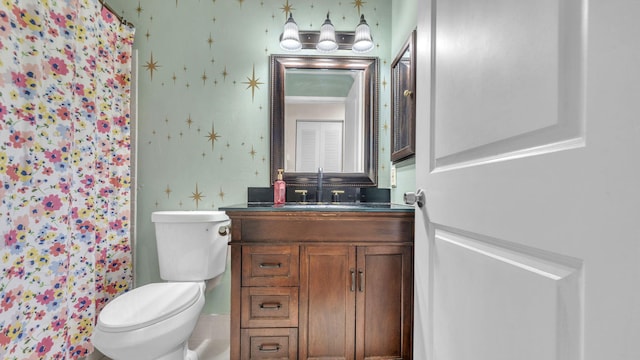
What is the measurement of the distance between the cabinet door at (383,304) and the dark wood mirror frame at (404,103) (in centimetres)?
54

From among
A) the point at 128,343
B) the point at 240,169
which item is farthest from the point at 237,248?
the point at 240,169

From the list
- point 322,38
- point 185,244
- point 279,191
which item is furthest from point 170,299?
point 322,38

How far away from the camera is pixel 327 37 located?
1.86 metres

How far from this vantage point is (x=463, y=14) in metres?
0.71

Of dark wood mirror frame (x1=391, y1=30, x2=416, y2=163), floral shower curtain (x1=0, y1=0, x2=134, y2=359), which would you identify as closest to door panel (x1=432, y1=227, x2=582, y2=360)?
dark wood mirror frame (x1=391, y1=30, x2=416, y2=163)

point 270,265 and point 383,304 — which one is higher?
point 270,265

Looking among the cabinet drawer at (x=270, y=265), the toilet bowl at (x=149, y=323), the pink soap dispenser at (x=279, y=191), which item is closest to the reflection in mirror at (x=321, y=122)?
the pink soap dispenser at (x=279, y=191)

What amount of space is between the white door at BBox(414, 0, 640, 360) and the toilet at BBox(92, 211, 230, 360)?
3.53 feet

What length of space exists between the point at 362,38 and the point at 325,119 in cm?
54

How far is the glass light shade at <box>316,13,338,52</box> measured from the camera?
1.86 metres

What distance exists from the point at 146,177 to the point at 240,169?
0.61m

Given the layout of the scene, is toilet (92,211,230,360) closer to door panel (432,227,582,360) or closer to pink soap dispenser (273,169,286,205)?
pink soap dispenser (273,169,286,205)

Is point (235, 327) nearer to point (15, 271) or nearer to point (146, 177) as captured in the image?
point (15, 271)

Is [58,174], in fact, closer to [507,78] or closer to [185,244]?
[185,244]
